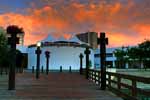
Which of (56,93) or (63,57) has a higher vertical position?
(63,57)

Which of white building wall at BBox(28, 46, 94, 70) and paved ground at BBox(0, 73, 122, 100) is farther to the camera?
white building wall at BBox(28, 46, 94, 70)

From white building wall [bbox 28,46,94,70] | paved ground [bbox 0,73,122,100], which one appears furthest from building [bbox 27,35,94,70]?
paved ground [bbox 0,73,122,100]

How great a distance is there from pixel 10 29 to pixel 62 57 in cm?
9595

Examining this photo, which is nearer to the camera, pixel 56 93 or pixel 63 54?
pixel 56 93

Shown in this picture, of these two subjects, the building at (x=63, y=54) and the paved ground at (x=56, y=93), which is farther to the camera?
the building at (x=63, y=54)

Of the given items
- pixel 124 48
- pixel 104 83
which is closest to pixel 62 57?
pixel 124 48

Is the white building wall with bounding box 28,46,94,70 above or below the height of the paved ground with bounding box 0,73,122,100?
above

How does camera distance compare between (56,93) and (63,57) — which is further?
(63,57)

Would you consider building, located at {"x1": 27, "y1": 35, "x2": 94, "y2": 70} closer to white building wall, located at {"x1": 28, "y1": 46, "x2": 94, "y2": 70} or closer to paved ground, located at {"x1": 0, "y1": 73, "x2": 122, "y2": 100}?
white building wall, located at {"x1": 28, "y1": 46, "x2": 94, "y2": 70}

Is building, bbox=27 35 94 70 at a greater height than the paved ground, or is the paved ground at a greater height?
building, bbox=27 35 94 70

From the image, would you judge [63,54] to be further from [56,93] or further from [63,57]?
[56,93]

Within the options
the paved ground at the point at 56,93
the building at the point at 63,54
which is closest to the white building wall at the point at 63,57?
the building at the point at 63,54

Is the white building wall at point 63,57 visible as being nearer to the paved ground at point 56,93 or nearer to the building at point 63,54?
the building at point 63,54

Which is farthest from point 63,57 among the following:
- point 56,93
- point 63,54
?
point 56,93
